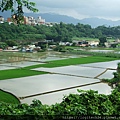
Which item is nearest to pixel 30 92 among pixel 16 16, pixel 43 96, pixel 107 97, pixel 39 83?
pixel 43 96

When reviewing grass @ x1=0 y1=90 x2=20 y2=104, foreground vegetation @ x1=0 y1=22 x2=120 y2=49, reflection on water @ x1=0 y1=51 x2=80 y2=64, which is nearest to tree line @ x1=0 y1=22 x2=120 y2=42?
foreground vegetation @ x1=0 y1=22 x2=120 y2=49

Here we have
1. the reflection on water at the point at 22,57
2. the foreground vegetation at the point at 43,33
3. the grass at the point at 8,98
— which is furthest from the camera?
the foreground vegetation at the point at 43,33

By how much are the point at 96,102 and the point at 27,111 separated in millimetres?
1455

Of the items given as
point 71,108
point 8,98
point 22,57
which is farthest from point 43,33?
point 71,108

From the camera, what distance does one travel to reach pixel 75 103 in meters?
4.89

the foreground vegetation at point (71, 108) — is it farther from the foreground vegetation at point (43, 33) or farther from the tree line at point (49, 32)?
the tree line at point (49, 32)

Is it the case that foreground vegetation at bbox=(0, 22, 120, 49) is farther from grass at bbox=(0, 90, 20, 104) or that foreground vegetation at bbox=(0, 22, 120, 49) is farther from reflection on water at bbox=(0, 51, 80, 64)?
grass at bbox=(0, 90, 20, 104)

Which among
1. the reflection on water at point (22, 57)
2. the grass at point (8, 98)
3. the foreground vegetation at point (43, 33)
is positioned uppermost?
the foreground vegetation at point (43, 33)

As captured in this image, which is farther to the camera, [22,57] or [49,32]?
[49,32]

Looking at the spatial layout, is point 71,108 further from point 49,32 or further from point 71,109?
point 49,32

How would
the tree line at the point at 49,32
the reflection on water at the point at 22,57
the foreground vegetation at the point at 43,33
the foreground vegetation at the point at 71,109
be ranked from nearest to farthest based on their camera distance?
the foreground vegetation at the point at 71,109
the reflection on water at the point at 22,57
the foreground vegetation at the point at 43,33
the tree line at the point at 49,32

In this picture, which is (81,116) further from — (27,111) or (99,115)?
(27,111)

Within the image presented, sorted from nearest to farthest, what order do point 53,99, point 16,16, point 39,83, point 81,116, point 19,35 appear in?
point 81,116
point 16,16
point 53,99
point 39,83
point 19,35

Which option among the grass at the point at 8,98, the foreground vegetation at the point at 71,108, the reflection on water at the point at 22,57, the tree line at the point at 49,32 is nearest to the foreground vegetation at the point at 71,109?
the foreground vegetation at the point at 71,108
